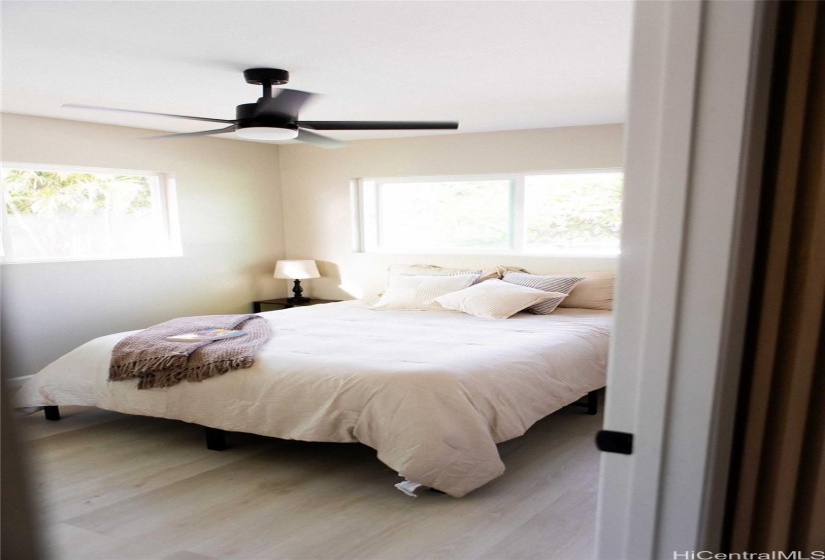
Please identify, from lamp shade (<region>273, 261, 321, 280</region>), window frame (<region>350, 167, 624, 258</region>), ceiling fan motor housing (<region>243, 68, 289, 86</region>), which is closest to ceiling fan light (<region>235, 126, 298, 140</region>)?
ceiling fan motor housing (<region>243, 68, 289, 86</region>)

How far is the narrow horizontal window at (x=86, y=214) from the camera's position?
13.7 ft

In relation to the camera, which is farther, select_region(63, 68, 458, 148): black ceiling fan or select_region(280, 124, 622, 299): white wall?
select_region(280, 124, 622, 299): white wall

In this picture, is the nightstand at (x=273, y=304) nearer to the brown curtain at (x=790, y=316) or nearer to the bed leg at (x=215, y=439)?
the bed leg at (x=215, y=439)

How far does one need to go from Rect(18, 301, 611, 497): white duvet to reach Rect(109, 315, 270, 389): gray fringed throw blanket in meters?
0.06

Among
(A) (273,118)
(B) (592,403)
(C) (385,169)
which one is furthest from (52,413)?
(B) (592,403)

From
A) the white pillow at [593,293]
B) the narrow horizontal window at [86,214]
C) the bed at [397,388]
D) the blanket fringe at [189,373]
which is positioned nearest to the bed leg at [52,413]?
the bed at [397,388]

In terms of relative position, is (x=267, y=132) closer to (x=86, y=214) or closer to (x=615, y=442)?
(x=86, y=214)

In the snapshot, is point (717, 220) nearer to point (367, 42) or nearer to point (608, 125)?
point (367, 42)

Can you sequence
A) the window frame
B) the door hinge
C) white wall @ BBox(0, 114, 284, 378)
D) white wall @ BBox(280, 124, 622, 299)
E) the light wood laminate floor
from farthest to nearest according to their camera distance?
the window frame, white wall @ BBox(280, 124, 622, 299), white wall @ BBox(0, 114, 284, 378), the light wood laminate floor, the door hinge

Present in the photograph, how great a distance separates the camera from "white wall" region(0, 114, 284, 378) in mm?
4168

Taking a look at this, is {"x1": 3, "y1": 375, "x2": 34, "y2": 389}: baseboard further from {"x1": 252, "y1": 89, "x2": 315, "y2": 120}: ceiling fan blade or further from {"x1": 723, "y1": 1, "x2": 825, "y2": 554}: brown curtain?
{"x1": 252, "y1": 89, "x2": 315, "y2": 120}: ceiling fan blade

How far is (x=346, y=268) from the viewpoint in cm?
574

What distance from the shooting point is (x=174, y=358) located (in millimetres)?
3031

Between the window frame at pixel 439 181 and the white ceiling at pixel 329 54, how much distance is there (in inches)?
37.8
